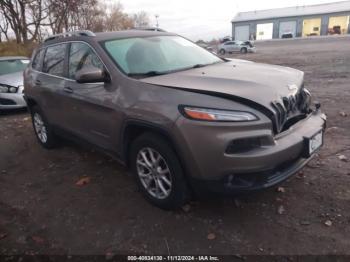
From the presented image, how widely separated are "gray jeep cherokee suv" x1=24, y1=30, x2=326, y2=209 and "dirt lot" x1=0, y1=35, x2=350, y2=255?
1.12 ft

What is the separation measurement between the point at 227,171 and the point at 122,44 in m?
2.07

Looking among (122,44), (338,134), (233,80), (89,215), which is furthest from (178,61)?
(338,134)

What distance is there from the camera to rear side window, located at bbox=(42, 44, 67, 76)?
4.57 meters

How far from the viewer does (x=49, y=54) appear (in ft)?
16.5

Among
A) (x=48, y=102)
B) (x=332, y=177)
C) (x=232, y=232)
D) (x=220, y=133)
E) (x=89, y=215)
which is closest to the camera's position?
(x=220, y=133)

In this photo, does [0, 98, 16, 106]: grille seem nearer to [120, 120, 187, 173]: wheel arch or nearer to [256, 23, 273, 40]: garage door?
[120, 120, 187, 173]: wheel arch

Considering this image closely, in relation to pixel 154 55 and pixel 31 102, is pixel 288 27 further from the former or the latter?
pixel 154 55

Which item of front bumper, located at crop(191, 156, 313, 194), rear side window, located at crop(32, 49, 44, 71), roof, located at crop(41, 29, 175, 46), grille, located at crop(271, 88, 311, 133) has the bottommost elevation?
front bumper, located at crop(191, 156, 313, 194)

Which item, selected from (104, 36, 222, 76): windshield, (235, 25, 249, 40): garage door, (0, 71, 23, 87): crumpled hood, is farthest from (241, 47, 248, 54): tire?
(235, 25, 249, 40): garage door

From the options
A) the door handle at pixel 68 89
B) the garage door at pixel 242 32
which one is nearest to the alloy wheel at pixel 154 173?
the door handle at pixel 68 89

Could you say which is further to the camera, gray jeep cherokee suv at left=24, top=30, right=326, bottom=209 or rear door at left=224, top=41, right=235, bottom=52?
rear door at left=224, top=41, right=235, bottom=52

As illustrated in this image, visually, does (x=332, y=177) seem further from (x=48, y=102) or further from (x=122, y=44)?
(x=48, y=102)

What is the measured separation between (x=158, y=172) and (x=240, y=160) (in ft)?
3.05

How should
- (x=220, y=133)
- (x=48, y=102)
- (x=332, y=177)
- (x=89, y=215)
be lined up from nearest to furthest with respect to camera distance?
1. (x=220, y=133)
2. (x=89, y=215)
3. (x=332, y=177)
4. (x=48, y=102)
